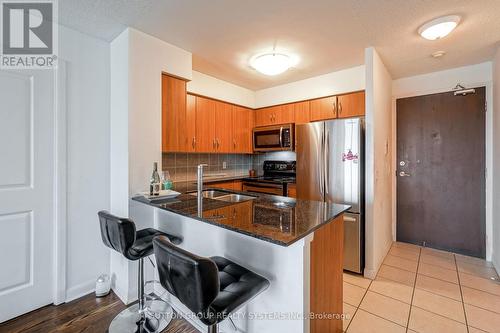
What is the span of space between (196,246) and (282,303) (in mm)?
Result: 786

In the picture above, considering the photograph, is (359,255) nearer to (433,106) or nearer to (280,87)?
(433,106)

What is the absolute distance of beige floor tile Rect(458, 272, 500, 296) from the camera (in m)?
2.31

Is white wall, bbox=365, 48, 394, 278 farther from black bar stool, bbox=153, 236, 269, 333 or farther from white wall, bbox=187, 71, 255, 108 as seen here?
white wall, bbox=187, 71, 255, 108

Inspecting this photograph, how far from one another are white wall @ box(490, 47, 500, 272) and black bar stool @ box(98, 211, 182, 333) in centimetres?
333

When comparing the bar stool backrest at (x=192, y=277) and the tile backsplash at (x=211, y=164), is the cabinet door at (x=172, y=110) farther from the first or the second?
the bar stool backrest at (x=192, y=277)

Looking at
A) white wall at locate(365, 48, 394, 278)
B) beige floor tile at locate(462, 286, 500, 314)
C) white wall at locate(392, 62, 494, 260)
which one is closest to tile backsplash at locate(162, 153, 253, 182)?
white wall at locate(365, 48, 394, 278)

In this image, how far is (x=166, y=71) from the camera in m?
2.41

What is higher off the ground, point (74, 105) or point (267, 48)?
point (267, 48)

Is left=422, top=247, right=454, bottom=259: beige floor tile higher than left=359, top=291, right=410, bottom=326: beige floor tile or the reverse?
higher

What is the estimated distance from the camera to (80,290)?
7.17ft

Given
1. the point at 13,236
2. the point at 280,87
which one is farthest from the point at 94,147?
the point at 280,87

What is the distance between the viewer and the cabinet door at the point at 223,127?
363 centimetres

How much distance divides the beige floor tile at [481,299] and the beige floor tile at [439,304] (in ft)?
0.49

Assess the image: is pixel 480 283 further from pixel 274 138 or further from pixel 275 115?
pixel 275 115
